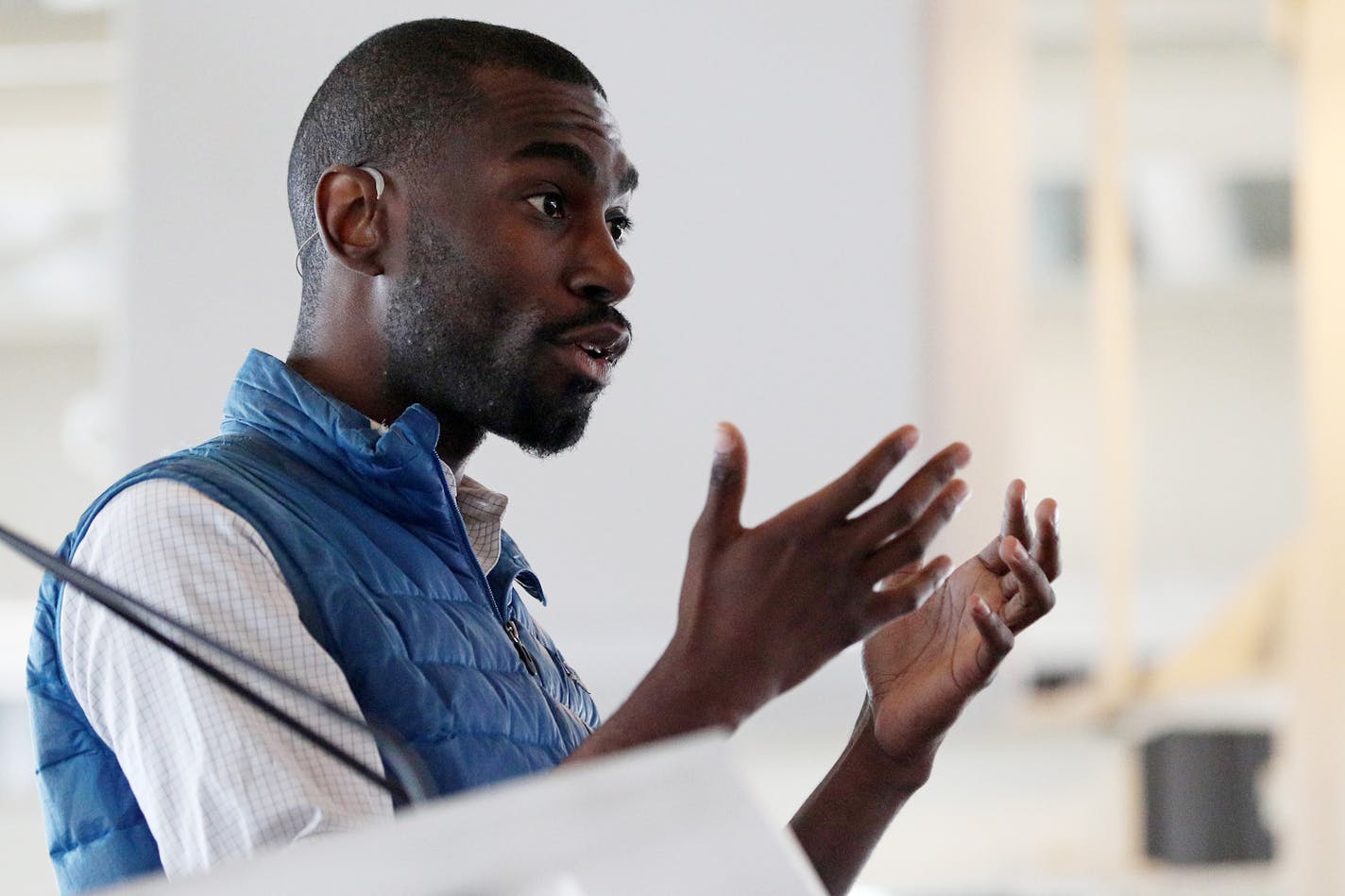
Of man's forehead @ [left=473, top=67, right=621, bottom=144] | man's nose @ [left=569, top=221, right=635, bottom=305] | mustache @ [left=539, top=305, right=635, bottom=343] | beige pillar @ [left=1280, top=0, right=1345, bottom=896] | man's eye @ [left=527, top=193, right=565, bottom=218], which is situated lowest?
beige pillar @ [left=1280, top=0, right=1345, bottom=896]

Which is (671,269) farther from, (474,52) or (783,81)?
(474,52)

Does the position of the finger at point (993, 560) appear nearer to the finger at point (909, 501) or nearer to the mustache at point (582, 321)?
the finger at point (909, 501)

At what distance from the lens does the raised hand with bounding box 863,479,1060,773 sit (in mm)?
1034

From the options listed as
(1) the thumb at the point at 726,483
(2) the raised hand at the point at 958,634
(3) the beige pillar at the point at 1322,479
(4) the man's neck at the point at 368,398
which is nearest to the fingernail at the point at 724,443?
(1) the thumb at the point at 726,483

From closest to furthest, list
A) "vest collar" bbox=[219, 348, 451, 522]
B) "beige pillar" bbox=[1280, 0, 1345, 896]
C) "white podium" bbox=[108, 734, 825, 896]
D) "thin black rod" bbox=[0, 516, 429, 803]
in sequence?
"white podium" bbox=[108, 734, 825, 896], "thin black rod" bbox=[0, 516, 429, 803], "vest collar" bbox=[219, 348, 451, 522], "beige pillar" bbox=[1280, 0, 1345, 896]

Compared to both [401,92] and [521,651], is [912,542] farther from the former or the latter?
[401,92]

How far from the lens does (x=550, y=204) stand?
1.12m

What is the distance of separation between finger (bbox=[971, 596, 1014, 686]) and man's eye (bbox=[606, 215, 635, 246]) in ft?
1.21

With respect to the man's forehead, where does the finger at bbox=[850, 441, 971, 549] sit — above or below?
below

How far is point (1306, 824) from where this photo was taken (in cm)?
263

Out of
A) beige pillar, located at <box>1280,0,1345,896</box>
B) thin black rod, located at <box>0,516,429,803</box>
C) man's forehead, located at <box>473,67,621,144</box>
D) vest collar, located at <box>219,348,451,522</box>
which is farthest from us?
beige pillar, located at <box>1280,0,1345,896</box>

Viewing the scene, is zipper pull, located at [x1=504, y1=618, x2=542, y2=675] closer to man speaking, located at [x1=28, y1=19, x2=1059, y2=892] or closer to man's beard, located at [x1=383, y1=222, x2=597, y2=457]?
man speaking, located at [x1=28, y1=19, x2=1059, y2=892]

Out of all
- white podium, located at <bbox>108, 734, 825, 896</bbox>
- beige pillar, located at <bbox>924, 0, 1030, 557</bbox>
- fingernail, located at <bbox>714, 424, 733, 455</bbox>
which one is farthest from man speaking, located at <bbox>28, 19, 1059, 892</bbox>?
beige pillar, located at <bbox>924, 0, 1030, 557</bbox>

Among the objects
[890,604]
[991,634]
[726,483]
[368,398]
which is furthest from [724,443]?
[368,398]
